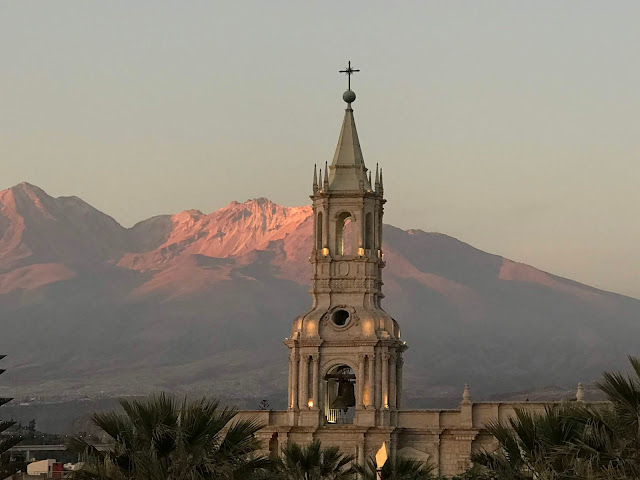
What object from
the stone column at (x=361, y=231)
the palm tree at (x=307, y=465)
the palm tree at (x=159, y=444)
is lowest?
the palm tree at (x=159, y=444)

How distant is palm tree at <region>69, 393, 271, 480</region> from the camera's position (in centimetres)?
4784

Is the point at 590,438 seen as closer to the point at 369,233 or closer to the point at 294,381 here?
the point at 294,381

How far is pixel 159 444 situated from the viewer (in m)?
48.1

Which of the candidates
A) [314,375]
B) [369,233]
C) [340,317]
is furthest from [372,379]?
[369,233]

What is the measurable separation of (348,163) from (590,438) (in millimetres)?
45658

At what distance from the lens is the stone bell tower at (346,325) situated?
9275 centimetres

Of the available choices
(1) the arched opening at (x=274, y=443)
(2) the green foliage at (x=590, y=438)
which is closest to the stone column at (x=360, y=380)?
(1) the arched opening at (x=274, y=443)

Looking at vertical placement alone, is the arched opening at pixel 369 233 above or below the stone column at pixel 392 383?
above

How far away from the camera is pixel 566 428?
5297 cm

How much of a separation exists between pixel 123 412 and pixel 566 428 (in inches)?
499

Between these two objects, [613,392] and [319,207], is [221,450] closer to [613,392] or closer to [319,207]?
[613,392]

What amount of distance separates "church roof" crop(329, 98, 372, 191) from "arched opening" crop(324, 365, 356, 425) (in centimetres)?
921

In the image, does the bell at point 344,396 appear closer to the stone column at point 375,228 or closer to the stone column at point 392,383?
the stone column at point 392,383

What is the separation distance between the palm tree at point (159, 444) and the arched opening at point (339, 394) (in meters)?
45.6
